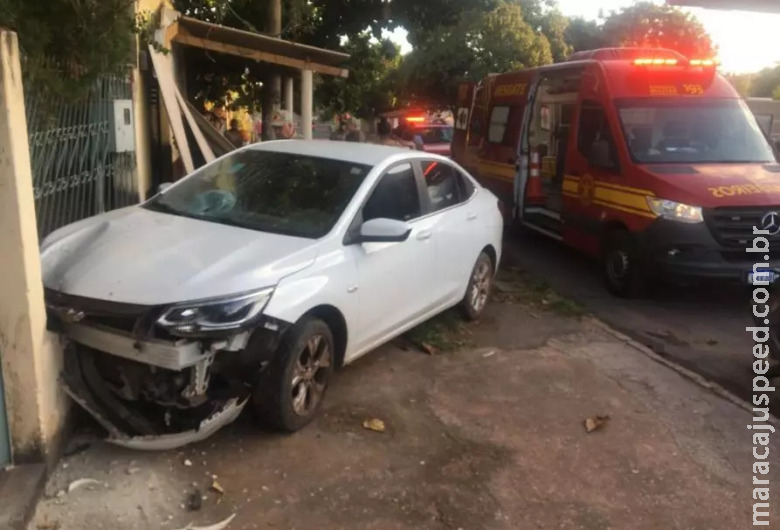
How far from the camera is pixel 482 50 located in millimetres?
24281

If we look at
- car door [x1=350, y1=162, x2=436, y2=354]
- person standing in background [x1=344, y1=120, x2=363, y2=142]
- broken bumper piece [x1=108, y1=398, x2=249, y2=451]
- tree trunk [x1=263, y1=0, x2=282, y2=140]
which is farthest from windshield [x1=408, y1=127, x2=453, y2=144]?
broken bumper piece [x1=108, y1=398, x2=249, y2=451]

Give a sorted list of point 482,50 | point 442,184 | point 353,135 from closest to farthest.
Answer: point 442,184 < point 353,135 < point 482,50

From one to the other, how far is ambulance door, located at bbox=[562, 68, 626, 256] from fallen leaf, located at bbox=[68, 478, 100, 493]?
5888 millimetres

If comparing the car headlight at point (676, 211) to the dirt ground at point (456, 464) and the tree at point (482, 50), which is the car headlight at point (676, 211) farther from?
the tree at point (482, 50)

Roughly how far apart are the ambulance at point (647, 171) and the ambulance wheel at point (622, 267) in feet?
0.04

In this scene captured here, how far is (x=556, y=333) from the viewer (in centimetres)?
674

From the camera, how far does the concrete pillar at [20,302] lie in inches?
133

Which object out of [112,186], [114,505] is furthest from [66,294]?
[112,186]

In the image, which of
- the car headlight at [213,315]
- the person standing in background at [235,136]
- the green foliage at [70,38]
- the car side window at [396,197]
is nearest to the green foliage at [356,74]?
the person standing in background at [235,136]

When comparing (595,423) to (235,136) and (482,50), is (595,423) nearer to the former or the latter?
(235,136)

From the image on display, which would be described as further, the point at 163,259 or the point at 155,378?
the point at 163,259

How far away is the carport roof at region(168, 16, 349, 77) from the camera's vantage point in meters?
9.48

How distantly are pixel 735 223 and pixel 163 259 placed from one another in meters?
5.52

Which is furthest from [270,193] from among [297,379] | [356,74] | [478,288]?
[356,74]
